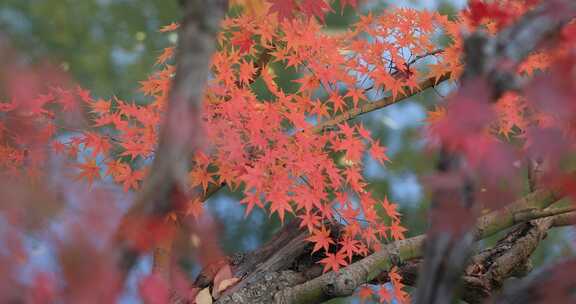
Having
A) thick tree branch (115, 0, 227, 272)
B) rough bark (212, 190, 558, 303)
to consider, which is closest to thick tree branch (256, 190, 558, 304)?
rough bark (212, 190, 558, 303)

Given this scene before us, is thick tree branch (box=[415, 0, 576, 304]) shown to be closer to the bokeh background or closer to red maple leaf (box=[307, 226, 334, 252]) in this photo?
red maple leaf (box=[307, 226, 334, 252])

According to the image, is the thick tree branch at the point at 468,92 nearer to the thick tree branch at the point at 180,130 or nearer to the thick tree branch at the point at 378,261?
the thick tree branch at the point at 180,130

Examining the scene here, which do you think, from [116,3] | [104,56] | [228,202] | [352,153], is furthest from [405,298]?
[116,3]

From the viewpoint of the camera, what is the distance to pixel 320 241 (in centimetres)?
248

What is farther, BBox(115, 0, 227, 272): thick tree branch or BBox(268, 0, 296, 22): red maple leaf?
BBox(268, 0, 296, 22): red maple leaf

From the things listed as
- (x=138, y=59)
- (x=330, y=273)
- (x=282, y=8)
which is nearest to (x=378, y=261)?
(x=330, y=273)

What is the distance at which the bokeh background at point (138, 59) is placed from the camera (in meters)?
4.17

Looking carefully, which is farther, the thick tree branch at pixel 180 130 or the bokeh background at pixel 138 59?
the bokeh background at pixel 138 59

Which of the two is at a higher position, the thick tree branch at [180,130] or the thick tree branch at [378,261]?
the thick tree branch at [180,130]

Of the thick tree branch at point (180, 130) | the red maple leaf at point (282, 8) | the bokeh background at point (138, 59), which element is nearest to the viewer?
the thick tree branch at point (180, 130)

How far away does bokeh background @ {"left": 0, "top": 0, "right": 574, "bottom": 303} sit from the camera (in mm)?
4168

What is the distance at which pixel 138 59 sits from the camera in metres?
4.62

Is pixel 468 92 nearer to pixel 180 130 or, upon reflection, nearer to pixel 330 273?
pixel 180 130

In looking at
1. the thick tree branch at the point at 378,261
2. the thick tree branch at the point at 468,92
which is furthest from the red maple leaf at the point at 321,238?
the thick tree branch at the point at 468,92
